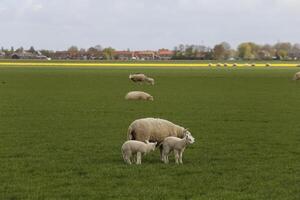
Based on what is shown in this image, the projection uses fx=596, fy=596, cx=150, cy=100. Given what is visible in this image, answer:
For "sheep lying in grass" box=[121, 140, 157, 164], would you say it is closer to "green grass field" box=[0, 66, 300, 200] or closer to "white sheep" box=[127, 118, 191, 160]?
"green grass field" box=[0, 66, 300, 200]

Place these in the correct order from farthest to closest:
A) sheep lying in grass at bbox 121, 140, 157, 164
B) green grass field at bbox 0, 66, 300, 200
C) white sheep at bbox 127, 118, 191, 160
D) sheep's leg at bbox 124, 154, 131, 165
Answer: white sheep at bbox 127, 118, 191, 160 → sheep's leg at bbox 124, 154, 131, 165 → sheep lying in grass at bbox 121, 140, 157, 164 → green grass field at bbox 0, 66, 300, 200

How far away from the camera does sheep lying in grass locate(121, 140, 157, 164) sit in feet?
48.0

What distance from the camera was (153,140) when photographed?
1608cm

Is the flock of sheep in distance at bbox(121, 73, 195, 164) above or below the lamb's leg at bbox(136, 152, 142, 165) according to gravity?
above

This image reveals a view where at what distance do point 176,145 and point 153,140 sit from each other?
4.21 ft

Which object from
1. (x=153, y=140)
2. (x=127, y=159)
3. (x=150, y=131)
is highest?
(x=150, y=131)

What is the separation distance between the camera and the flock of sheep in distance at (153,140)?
14.7 metres

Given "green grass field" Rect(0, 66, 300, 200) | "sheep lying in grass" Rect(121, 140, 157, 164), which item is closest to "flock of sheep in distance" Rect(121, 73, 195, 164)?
"sheep lying in grass" Rect(121, 140, 157, 164)

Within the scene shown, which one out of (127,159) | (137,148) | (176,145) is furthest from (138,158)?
(176,145)

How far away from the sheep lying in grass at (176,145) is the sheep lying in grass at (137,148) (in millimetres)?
370

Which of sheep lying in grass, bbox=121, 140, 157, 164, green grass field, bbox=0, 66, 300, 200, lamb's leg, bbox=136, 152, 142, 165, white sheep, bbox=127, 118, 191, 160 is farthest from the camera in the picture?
white sheep, bbox=127, 118, 191, 160

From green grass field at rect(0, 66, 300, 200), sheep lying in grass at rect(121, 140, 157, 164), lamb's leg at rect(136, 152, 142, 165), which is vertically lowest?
green grass field at rect(0, 66, 300, 200)

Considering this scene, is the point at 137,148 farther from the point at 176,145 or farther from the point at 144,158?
the point at 144,158

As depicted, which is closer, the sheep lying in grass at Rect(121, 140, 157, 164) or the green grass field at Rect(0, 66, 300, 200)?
the green grass field at Rect(0, 66, 300, 200)
